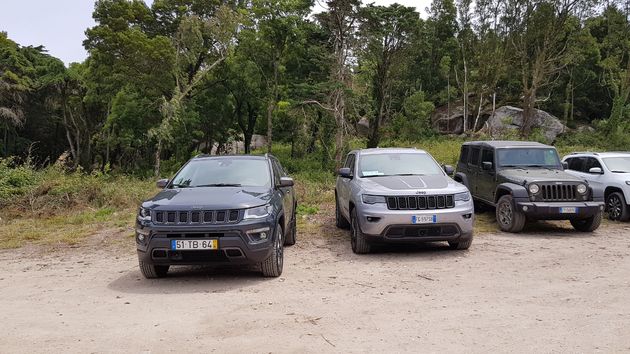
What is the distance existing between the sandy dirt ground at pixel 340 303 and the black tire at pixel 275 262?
0.12 metres

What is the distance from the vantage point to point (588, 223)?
1010 centimetres

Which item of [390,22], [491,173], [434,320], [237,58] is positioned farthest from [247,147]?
[434,320]

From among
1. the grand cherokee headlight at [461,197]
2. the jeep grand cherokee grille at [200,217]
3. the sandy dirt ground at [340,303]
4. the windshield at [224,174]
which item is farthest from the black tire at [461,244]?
the jeep grand cherokee grille at [200,217]

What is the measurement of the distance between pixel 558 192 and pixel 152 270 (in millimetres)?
7523

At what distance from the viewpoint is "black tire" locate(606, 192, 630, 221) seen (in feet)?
36.6

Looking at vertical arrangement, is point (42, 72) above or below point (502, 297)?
above

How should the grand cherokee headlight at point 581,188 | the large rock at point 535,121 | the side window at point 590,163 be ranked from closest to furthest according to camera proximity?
the grand cherokee headlight at point 581,188 → the side window at point 590,163 → the large rock at point 535,121

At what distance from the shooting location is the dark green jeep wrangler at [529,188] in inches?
379

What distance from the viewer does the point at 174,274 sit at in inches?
283

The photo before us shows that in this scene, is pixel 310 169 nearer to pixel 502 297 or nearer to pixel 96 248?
pixel 96 248

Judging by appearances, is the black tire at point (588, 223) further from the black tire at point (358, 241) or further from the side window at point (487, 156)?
the black tire at point (358, 241)

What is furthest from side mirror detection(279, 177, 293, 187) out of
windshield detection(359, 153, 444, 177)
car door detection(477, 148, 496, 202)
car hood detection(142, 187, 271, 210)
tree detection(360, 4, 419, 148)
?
tree detection(360, 4, 419, 148)

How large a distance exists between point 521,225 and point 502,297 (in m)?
4.61

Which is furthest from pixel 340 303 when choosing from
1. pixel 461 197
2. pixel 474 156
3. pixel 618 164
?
pixel 618 164
